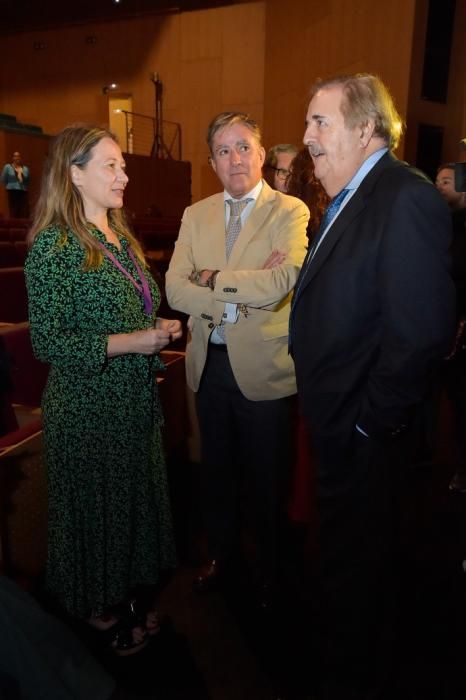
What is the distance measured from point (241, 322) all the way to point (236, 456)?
53cm

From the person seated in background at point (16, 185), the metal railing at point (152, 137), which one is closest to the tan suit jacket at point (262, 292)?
the person seated in background at point (16, 185)

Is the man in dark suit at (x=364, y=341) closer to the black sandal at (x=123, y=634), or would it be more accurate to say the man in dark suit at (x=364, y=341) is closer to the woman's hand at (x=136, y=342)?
the woman's hand at (x=136, y=342)

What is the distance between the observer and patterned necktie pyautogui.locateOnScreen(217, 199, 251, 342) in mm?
1719

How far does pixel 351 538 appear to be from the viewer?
1.33 meters

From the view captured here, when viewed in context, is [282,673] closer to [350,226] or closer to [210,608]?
[210,608]

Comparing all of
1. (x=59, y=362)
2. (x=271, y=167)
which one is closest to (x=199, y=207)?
(x=59, y=362)

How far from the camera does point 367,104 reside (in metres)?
1.16

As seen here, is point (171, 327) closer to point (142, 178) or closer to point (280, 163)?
point (280, 163)

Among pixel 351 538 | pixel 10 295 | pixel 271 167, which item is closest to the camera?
pixel 351 538

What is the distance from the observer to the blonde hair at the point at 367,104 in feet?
3.80

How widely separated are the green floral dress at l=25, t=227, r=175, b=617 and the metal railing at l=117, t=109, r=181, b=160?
429 inches

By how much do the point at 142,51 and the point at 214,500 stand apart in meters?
12.3

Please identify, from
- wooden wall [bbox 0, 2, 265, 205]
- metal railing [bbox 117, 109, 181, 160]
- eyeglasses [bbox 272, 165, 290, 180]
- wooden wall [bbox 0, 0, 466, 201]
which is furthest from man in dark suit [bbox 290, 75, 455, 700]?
metal railing [bbox 117, 109, 181, 160]

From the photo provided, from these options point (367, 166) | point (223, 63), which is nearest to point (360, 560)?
point (367, 166)
